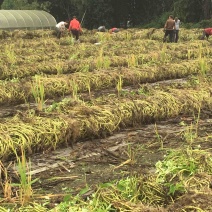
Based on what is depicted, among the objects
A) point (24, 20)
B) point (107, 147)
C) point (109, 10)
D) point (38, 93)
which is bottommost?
point (107, 147)

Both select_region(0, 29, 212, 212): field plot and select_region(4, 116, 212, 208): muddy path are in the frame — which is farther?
select_region(4, 116, 212, 208): muddy path

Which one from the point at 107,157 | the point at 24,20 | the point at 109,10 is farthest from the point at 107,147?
the point at 109,10

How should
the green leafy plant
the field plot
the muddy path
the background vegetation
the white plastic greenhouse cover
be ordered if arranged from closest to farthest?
the field plot
the muddy path
the green leafy plant
the white plastic greenhouse cover
the background vegetation

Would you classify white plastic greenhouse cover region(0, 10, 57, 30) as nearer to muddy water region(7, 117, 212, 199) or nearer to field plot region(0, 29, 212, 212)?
field plot region(0, 29, 212, 212)

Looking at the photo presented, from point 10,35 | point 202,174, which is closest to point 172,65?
point 202,174

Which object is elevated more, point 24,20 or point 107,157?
point 24,20

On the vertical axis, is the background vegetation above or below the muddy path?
above

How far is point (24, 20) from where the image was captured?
74.4 feet

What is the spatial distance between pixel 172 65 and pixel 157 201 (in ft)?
20.3

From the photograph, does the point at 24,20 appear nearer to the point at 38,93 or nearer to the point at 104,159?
the point at 38,93

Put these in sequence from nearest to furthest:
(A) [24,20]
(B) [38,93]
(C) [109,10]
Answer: (B) [38,93]
(A) [24,20]
(C) [109,10]

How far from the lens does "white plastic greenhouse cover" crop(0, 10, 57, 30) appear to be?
71.5ft

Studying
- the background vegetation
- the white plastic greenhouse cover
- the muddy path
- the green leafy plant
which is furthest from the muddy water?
the background vegetation

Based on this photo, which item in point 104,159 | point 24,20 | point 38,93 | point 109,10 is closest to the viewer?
point 104,159
